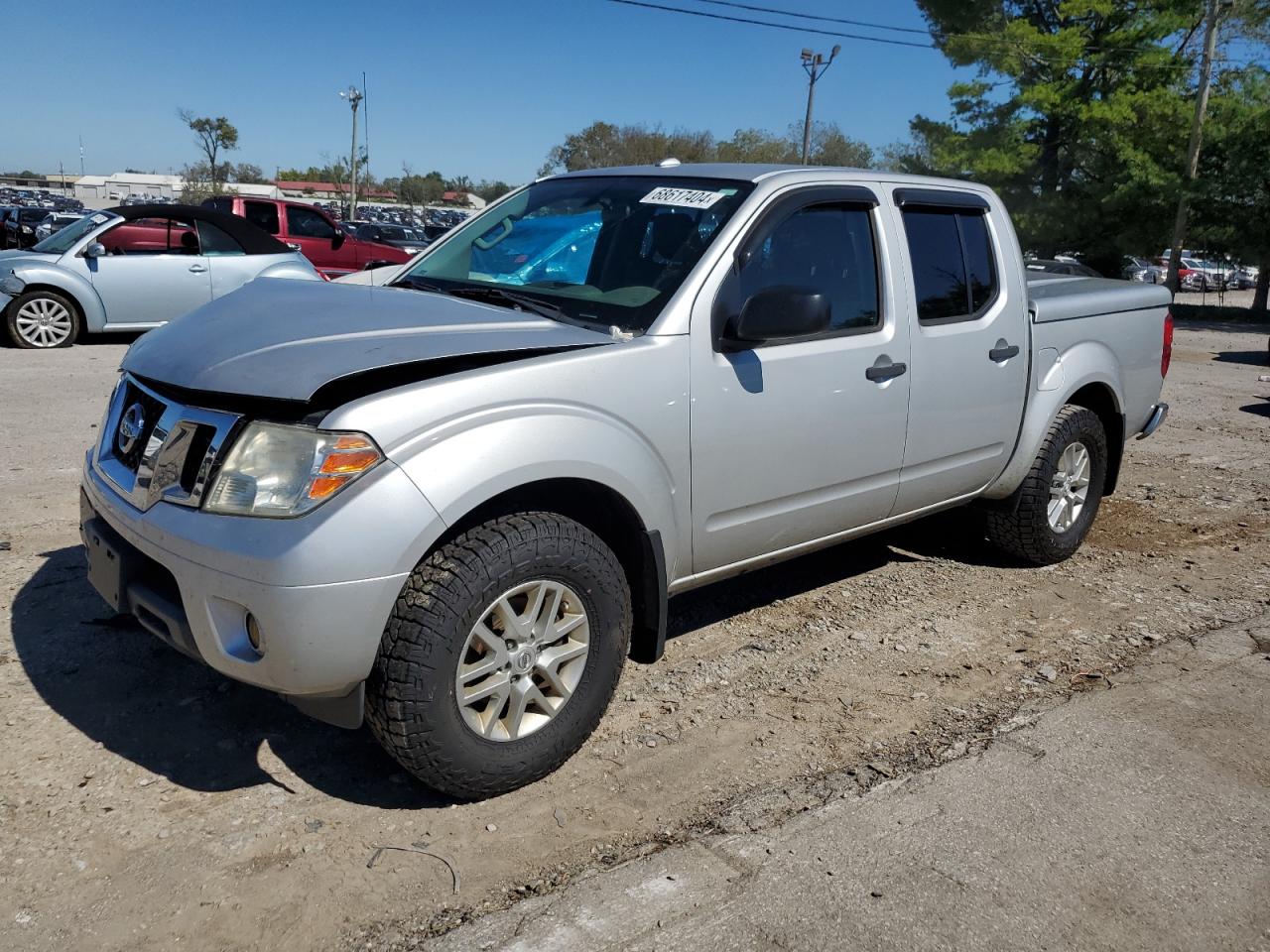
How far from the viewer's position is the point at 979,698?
3979mm

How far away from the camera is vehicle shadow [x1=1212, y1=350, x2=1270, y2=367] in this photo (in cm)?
1557

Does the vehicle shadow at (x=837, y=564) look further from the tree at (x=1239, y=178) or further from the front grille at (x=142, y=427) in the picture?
the tree at (x=1239, y=178)

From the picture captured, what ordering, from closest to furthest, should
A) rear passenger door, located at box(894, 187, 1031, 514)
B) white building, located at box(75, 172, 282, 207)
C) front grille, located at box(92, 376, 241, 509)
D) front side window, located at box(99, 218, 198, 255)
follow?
front grille, located at box(92, 376, 241, 509), rear passenger door, located at box(894, 187, 1031, 514), front side window, located at box(99, 218, 198, 255), white building, located at box(75, 172, 282, 207)

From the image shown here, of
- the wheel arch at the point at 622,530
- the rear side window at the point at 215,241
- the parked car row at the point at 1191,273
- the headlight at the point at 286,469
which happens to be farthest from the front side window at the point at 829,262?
the parked car row at the point at 1191,273

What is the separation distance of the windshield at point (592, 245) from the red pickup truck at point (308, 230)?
12472 millimetres

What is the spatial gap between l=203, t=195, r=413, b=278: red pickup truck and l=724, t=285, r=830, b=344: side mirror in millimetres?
13703

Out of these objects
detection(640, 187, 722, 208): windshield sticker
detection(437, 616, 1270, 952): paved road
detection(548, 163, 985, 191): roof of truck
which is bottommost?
detection(437, 616, 1270, 952): paved road

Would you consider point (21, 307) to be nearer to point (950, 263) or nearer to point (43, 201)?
point (950, 263)

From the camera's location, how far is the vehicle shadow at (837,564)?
4.76 m

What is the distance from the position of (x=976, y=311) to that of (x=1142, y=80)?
28.2 m

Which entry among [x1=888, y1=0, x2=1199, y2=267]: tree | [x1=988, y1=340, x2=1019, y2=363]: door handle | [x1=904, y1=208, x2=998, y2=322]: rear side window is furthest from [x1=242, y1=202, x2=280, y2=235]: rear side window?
[x1=888, y1=0, x2=1199, y2=267]: tree

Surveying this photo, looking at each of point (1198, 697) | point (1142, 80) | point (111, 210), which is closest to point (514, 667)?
point (1198, 697)

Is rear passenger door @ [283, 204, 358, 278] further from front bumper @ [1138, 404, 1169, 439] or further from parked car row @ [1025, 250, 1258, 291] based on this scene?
parked car row @ [1025, 250, 1258, 291]

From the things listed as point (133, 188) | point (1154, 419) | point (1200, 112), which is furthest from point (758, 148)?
point (133, 188)
